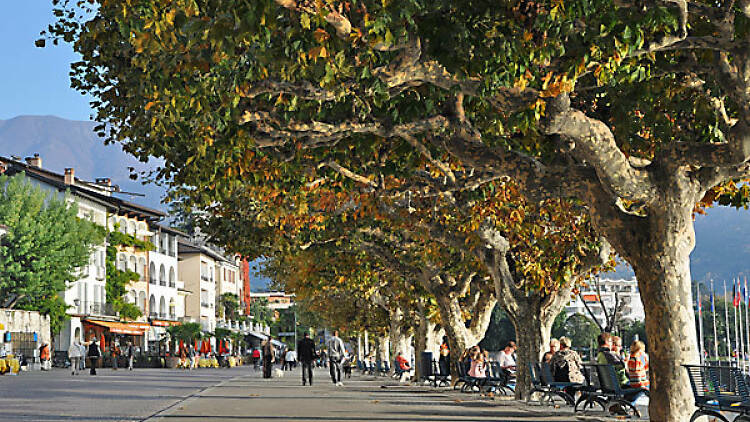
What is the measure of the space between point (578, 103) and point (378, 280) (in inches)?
1023

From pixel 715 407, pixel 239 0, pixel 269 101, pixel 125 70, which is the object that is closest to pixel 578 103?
pixel 269 101

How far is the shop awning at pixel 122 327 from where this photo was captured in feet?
255

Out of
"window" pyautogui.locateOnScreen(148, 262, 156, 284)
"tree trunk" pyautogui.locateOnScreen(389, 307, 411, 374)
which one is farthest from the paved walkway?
"window" pyautogui.locateOnScreen(148, 262, 156, 284)

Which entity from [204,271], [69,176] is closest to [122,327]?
[69,176]

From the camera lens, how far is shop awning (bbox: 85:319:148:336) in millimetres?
77625

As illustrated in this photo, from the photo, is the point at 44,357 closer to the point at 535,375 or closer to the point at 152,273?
the point at 152,273

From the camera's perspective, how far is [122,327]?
81312 mm

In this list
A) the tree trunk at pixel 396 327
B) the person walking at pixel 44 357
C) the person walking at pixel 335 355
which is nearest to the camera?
the person walking at pixel 335 355

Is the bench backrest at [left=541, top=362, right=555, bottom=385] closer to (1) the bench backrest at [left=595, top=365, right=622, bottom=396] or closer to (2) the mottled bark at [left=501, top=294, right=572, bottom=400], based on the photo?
(1) the bench backrest at [left=595, top=365, right=622, bottom=396]

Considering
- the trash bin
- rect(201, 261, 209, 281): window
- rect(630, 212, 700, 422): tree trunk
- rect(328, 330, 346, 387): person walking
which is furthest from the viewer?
rect(201, 261, 209, 281): window

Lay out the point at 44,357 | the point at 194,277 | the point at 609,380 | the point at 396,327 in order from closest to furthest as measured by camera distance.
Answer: the point at 609,380
the point at 396,327
the point at 44,357
the point at 194,277

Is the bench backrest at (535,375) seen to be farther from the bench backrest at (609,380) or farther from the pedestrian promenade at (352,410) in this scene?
the bench backrest at (609,380)

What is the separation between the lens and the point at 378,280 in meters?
41.8

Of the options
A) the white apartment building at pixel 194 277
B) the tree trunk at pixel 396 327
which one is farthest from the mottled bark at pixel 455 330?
the white apartment building at pixel 194 277
